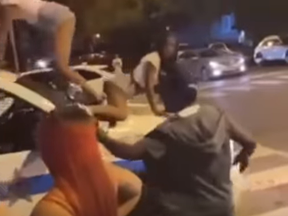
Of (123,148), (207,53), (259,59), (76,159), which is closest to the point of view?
(76,159)

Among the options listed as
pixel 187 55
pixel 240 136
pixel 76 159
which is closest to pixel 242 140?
pixel 240 136

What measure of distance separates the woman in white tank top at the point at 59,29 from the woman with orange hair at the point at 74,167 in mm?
72

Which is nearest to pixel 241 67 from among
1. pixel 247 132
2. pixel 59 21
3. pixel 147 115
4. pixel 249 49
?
pixel 249 49

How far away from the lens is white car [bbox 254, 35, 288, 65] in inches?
70.4

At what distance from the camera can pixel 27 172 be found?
1.50 m

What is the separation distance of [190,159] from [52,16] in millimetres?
436

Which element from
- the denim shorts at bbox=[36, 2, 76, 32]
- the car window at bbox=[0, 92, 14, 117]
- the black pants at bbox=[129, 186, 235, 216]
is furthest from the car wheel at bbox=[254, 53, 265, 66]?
the car window at bbox=[0, 92, 14, 117]

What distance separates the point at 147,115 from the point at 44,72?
0.24 m

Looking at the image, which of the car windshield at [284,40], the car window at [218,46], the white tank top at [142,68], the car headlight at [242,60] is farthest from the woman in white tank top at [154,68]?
the car windshield at [284,40]

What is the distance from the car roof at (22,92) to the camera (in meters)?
→ 1.49

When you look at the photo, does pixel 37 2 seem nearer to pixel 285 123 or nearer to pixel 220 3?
pixel 220 3

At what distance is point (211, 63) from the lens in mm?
1702

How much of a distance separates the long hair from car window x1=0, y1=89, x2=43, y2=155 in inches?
1.4

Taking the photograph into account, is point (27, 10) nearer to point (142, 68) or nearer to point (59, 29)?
point (59, 29)
